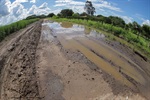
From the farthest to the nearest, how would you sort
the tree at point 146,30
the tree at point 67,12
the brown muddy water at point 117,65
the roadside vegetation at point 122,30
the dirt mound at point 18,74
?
the tree at point 67,12 → the tree at point 146,30 → the roadside vegetation at point 122,30 → the brown muddy water at point 117,65 → the dirt mound at point 18,74

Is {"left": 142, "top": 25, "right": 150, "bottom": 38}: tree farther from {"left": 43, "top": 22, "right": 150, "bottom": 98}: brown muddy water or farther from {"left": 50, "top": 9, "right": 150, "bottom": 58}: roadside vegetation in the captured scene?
{"left": 43, "top": 22, "right": 150, "bottom": 98}: brown muddy water

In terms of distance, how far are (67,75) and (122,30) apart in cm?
2163

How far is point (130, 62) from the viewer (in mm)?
15531

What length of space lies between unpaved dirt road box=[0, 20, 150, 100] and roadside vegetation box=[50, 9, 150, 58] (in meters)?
7.54

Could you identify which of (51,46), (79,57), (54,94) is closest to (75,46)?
(51,46)

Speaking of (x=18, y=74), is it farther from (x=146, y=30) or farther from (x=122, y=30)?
(x=146, y=30)

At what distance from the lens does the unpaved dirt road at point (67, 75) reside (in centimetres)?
892

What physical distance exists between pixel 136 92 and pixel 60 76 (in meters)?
4.27

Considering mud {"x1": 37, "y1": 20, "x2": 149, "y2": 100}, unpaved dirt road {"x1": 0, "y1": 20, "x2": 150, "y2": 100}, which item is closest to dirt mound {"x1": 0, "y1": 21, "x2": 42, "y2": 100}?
unpaved dirt road {"x1": 0, "y1": 20, "x2": 150, "y2": 100}

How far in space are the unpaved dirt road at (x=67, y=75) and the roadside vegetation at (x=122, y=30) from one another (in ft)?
24.7

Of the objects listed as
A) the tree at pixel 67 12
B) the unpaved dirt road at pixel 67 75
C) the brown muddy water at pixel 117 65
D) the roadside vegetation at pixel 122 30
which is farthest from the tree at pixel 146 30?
the tree at pixel 67 12

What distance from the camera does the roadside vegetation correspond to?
78.6 ft

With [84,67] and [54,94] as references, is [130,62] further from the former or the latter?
[54,94]

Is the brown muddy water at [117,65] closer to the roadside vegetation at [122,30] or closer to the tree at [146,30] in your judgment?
the roadside vegetation at [122,30]
